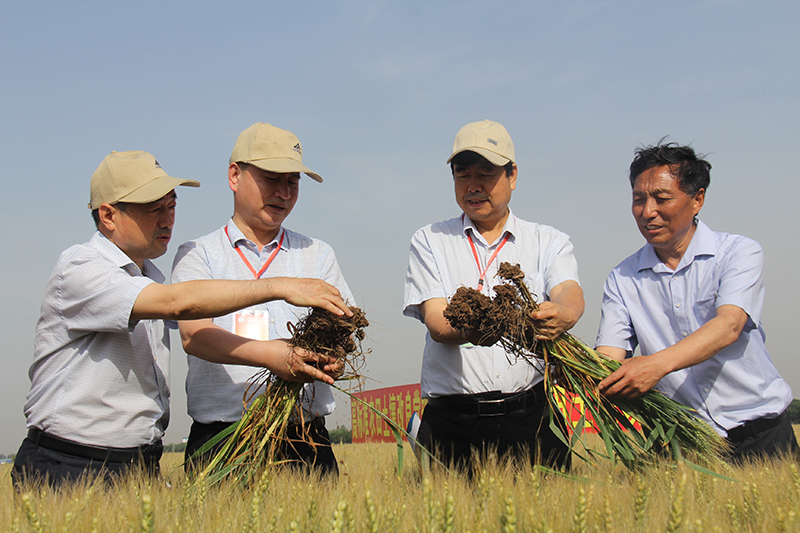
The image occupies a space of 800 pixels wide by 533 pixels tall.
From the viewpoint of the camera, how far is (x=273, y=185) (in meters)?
3.35

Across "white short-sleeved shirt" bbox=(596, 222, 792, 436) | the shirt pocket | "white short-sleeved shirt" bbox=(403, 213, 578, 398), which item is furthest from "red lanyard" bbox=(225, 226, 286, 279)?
the shirt pocket

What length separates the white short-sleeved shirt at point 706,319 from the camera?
11.8ft

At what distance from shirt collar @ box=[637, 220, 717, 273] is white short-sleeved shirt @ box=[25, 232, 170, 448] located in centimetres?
302

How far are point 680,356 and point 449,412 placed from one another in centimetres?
129

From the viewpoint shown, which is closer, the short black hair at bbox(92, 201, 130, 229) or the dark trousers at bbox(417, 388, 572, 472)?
the short black hair at bbox(92, 201, 130, 229)

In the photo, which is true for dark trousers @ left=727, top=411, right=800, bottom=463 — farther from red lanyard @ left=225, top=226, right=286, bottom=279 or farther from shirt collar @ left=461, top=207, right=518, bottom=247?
red lanyard @ left=225, top=226, right=286, bottom=279

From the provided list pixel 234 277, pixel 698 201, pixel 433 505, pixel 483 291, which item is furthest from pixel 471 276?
pixel 433 505

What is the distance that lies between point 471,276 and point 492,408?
769mm

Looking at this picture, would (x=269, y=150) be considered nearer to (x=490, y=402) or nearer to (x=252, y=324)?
(x=252, y=324)

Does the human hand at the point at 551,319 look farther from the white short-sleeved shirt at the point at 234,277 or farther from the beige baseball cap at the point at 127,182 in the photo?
the beige baseball cap at the point at 127,182

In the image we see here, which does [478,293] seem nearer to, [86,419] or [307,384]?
[307,384]

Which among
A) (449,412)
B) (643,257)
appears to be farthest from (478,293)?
(643,257)

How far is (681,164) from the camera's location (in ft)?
12.7

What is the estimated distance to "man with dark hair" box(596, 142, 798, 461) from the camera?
352 cm
